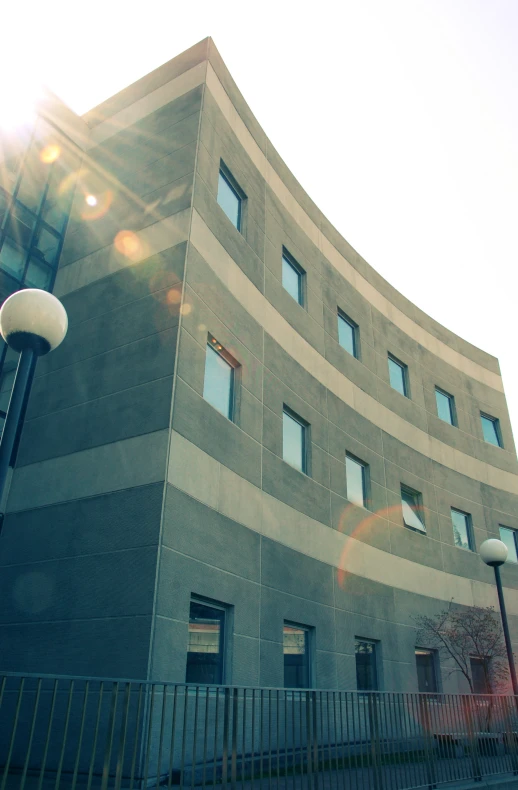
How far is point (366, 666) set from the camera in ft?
47.1

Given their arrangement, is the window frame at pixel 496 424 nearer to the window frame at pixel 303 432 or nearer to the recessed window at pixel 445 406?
the recessed window at pixel 445 406

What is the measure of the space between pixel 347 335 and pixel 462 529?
26.2ft

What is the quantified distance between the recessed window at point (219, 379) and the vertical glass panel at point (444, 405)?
11.9 m

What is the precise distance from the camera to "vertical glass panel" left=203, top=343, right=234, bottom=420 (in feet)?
36.9

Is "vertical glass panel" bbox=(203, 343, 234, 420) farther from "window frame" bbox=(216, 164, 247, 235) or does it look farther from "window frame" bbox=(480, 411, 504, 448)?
"window frame" bbox=(480, 411, 504, 448)

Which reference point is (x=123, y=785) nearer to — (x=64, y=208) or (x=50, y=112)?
(x=64, y=208)

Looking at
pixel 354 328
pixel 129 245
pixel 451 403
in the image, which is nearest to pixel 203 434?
pixel 129 245

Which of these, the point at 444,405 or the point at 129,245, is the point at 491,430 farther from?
the point at 129,245

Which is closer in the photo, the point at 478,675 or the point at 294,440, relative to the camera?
the point at 294,440

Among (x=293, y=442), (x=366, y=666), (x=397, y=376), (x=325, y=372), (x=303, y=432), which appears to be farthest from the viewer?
(x=397, y=376)

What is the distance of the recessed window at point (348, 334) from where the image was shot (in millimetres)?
17822

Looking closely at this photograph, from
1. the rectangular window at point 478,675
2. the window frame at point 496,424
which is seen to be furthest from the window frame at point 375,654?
the window frame at point 496,424

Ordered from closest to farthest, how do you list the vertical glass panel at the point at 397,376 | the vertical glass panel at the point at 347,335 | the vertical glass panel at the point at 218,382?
1. the vertical glass panel at the point at 218,382
2. the vertical glass panel at the point at 347,335
3. the vertical glass panel at the point at 397,376

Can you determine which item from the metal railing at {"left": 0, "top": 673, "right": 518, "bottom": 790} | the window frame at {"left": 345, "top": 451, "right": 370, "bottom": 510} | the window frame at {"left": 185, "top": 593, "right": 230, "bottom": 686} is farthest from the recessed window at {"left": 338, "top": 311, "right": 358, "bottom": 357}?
the metal railing at {"left": 0, "top": 673, "right": 518, "bottom": 790}
